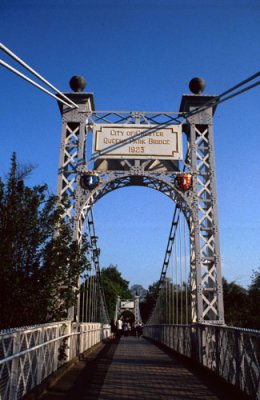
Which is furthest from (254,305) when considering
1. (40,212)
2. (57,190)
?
(40,212)

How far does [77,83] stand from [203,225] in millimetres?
5520

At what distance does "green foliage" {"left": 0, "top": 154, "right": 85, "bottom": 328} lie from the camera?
6.82 meters

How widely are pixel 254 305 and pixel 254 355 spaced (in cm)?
2771

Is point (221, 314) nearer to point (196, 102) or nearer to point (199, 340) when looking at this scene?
point (199, 340)

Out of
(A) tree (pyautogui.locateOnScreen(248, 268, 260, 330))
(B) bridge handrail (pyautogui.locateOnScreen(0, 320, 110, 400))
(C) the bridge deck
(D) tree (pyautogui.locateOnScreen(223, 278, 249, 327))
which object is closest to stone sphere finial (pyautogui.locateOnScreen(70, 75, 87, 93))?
→ (B) bridge handrail (pyautogui.locateOnScreen(0, 320, 110, 400))

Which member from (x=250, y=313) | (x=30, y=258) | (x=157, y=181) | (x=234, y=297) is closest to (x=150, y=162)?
(x=157, y=181)

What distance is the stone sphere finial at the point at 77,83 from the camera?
11.9 m

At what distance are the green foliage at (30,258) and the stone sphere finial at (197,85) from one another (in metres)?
6.02

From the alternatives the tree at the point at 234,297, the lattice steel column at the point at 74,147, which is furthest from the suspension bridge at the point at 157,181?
the tree at the point at 234,297

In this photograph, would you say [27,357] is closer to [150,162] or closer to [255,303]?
[150,162]

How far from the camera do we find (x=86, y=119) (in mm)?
11602

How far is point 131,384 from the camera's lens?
660 centimetres

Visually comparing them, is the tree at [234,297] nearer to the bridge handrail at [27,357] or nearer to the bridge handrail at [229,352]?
the bridge handrail at [229,352]

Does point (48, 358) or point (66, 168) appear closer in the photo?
point (48, 358)
